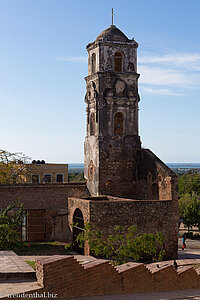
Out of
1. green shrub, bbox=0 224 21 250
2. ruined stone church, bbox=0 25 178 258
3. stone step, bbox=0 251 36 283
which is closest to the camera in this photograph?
stone step, bbox=0 251 36 283

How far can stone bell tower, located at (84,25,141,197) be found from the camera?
24.5m

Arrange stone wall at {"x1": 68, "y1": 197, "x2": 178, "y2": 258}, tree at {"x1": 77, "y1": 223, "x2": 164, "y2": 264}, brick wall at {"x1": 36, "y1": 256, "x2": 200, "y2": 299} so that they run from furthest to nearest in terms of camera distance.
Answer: stone wall at {"x1": 68, "y1": 197, "x2": 178, "y2": 258} < tree at {"x1": 77, "y1": 223, "x2": 164, "y2": 264} < brick wall at {"x1": 36, "y1": 256, "x2": 200, "y2": 299}

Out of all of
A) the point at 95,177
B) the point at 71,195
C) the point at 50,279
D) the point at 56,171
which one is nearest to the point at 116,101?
the point at 95,177

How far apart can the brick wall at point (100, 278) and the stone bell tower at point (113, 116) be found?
12498 mm

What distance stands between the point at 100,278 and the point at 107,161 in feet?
48.2

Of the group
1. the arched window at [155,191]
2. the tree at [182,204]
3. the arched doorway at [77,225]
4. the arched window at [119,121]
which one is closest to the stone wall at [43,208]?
the arched doorway at [77,225]

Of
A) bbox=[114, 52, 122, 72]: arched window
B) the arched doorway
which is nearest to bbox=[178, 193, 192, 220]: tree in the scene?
bbox=[114, 52, 122, 72]: arched window

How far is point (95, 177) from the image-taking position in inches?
971

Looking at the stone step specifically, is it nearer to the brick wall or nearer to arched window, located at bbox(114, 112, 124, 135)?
the brick wall

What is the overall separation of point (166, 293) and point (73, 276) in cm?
326

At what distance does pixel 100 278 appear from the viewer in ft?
33.0

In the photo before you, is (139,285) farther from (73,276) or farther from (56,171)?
(56,171)

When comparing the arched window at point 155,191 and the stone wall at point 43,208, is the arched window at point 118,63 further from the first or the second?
the stone wall at point 43,208

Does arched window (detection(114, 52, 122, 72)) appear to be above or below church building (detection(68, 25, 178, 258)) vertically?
above
